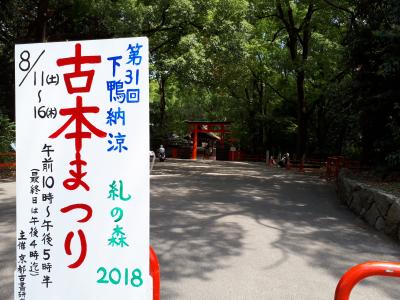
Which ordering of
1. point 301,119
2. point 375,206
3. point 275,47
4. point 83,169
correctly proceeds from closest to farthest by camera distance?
point 83,169 → point 375,206 → point 301,119 → point 275,47

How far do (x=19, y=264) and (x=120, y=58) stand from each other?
4.20 feet

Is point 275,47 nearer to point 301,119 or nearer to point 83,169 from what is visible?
point 301,119

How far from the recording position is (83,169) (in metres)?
2.21

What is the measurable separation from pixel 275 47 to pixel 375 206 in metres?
16.3

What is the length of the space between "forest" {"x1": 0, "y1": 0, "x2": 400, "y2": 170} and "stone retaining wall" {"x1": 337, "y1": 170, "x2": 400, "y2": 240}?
1310mm

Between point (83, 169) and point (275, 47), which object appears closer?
point (83, 169)

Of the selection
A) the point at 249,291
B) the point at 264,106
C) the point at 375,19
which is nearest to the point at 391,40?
the point at 375,19

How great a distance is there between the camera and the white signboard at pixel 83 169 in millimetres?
2158

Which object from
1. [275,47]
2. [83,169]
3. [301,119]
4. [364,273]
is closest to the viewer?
[83,169]

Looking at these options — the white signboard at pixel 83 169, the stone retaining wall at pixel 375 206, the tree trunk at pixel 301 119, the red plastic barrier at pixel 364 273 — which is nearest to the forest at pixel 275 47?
the tree trunk at pixel 301 119

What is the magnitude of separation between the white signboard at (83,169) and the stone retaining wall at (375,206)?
5.37 meters

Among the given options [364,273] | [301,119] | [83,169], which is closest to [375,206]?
[364,273]

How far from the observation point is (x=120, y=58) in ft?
7.14

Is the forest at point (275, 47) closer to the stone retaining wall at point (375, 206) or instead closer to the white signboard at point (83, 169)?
the stone retaining wall at point (375, 206)
